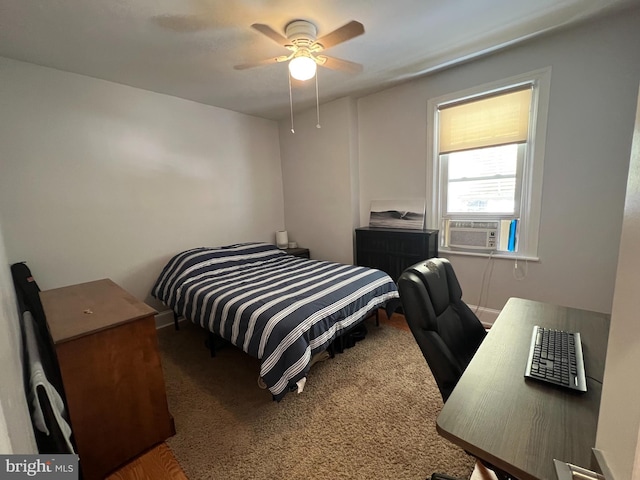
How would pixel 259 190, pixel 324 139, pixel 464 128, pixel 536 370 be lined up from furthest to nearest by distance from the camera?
pixel 259 190 < pixel 324 139 < pixel 464 128 < pixel 536 370

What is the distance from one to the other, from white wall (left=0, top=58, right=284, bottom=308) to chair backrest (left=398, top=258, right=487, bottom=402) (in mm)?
2855

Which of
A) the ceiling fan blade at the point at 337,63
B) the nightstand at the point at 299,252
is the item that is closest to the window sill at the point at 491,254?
the nightstand at the point at 299,252

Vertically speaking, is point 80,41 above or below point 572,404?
above

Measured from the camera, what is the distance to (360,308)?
2350 millimetres

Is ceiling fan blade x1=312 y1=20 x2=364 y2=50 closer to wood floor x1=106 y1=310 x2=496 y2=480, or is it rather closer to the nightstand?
wood floor x1=106 y1=310 x2=496 y2=480

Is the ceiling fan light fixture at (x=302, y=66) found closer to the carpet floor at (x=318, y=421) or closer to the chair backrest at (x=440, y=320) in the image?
the chair backrest at (x=440, y=320)

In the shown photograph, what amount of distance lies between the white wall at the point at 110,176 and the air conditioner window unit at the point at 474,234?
2692mm

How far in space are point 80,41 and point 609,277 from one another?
4416 millimetres

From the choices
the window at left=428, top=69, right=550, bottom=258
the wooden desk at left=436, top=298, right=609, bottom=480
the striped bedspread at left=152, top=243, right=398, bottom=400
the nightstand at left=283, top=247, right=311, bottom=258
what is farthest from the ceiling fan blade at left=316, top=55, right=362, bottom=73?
the nightstand at left=283, top=247, right=311, bottom=258

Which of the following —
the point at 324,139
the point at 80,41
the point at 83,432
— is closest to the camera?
the point at 83,432

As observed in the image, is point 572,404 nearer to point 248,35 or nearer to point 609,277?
point 609,277

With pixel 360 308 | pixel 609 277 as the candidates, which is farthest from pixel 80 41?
pixel 609 277

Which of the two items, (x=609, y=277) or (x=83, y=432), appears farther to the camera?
(x=609, y=277)

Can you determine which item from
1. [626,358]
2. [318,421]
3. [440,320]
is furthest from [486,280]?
[626,358]
